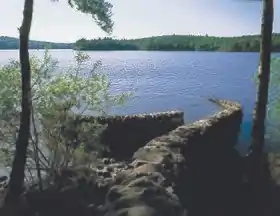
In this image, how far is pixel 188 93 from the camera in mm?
61688

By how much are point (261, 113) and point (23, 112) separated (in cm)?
618

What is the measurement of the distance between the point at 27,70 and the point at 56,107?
5.93 ft

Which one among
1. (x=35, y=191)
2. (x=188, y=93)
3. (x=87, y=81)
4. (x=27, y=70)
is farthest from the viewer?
(x=188, y=93)

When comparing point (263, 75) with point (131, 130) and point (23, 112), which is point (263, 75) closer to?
point (23, 112)

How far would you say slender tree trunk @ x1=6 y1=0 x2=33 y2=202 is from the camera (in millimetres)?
11734

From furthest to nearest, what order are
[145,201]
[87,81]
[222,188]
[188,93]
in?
[188,93] < [222,188] < [87,81] < [145,201]

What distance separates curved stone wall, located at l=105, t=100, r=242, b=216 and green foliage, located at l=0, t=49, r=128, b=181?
1641mm

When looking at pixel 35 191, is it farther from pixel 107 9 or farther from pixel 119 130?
pixel 119 130

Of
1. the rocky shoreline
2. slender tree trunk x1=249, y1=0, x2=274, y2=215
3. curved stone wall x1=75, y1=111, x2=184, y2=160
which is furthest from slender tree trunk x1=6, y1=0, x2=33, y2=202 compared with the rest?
curved stone wall x1=75, y1=111, x2=184, y2=160

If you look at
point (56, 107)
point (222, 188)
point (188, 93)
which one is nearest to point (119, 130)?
point (222, 188)

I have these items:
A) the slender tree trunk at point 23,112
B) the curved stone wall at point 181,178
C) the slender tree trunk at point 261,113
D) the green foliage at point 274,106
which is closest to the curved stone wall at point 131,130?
the curved stone wall at point 181,178

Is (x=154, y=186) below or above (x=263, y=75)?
below

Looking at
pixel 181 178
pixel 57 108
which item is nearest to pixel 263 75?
pixel 181 178

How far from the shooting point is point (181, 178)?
543 inches
